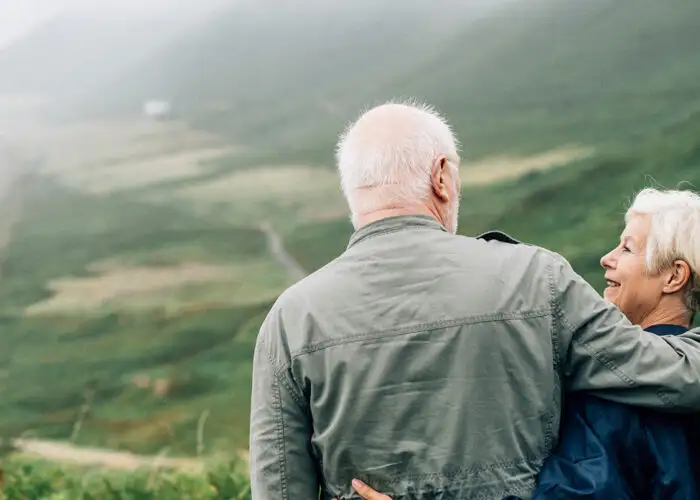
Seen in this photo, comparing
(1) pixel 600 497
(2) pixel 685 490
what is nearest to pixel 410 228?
(1) pixel 600 497

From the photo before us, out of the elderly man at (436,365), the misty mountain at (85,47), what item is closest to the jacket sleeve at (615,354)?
the elderly man at (436,365)

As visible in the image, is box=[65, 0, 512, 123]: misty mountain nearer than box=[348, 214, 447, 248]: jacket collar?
No

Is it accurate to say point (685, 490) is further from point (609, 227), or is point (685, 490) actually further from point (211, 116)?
point (211, 116)

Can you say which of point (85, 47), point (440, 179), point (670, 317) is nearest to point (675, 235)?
point (670, 317)

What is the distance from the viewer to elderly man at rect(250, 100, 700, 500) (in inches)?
58.6

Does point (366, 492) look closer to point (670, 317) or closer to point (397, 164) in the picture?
point (397, 164)

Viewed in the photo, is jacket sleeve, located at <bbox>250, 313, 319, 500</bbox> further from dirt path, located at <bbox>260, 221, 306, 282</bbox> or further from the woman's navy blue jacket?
dirt path, located at <bbox>260, 221, 306, 282</bbox>

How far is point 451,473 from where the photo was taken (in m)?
1.50

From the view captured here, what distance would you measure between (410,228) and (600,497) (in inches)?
22.6

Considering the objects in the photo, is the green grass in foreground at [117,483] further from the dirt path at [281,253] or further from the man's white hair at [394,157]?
the man's white hair at [394,157]

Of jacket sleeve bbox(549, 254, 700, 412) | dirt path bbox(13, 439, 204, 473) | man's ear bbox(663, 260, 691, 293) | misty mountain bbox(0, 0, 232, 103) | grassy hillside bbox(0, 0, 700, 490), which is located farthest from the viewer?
misty mountain bbox(0, 0, 232, 103)

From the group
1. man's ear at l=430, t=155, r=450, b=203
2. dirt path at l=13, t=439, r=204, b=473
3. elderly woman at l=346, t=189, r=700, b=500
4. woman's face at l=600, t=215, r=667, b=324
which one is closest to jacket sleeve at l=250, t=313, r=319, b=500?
elderly woman at l=346, t=189, r=700, b=500

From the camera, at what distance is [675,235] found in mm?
1828

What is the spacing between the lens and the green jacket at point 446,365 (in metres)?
1.49
